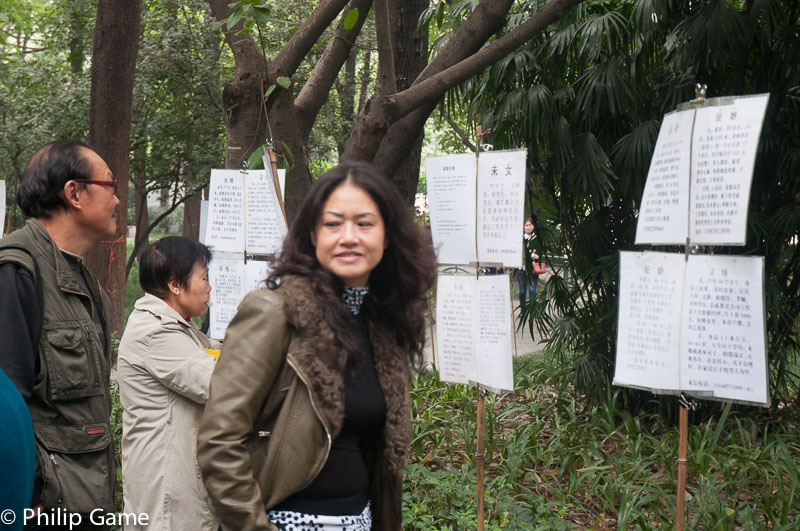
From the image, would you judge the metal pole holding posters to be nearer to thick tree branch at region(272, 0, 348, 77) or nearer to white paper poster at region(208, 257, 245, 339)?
white paper poster at region(208, 257, 245, 339)

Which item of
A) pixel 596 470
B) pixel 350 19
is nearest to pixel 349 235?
pixel 350 19

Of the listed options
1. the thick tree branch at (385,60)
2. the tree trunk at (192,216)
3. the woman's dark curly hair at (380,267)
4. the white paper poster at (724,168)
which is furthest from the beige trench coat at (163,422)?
the tree trunk at (192,216)

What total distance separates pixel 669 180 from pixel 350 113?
Result: 11763mm

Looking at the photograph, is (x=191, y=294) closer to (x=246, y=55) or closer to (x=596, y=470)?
(x=246, y=55)

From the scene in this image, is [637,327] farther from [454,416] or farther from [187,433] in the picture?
[454,416]

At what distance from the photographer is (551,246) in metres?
5.75

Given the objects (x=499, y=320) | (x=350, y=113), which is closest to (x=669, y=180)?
(x=499, y=320)

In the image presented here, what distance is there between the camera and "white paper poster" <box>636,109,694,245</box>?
9.66 feet

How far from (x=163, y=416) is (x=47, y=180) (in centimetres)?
92

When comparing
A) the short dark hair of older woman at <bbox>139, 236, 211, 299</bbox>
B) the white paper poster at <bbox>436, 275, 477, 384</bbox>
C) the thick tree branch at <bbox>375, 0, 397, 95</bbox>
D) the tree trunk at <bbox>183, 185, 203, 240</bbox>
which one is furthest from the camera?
the tree trunk at <bbox>183, 185, 203, 240</bbox>

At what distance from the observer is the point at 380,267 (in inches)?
80.7

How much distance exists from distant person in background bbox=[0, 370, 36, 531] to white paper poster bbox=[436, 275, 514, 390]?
2.60m

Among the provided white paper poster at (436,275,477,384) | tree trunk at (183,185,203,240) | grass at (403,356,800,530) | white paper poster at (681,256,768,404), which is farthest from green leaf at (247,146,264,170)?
tree trunk at (183,185,203,240)

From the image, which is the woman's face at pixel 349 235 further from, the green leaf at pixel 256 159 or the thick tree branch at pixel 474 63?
the thick tree branch at pixel 474 63
